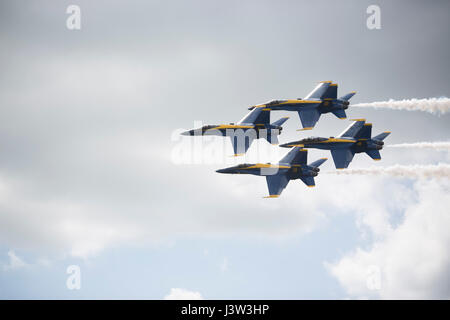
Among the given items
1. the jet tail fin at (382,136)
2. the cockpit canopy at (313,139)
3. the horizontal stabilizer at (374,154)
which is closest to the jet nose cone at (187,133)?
the cockpit canopy at (313,139)

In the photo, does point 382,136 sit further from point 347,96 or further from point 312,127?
point 312,127

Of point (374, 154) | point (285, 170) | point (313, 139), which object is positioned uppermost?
point (313, 139)

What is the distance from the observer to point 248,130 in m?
144

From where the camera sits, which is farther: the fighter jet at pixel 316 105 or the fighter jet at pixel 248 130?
the fighter jet at pixel 316 105

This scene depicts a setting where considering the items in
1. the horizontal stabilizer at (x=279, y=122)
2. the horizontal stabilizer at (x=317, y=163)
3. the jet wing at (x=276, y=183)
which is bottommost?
the jet wing at (x=276, y=183)

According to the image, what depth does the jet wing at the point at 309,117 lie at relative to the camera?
145 metres

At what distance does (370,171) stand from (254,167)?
23.0 m

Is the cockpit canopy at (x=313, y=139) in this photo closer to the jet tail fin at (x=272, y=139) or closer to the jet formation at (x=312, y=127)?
the jet formation at (x=312, y=127)

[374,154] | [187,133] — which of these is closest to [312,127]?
[374,154]

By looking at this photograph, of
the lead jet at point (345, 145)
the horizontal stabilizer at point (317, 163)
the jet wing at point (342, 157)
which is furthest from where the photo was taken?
the lead jet at point (345, 145)

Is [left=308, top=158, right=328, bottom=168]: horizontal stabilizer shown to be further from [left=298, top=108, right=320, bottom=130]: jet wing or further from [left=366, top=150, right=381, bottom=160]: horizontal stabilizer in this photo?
[left=366, top=150, right=381, bottom=160]: horizontal stabilizer

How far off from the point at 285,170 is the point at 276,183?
2.75m
